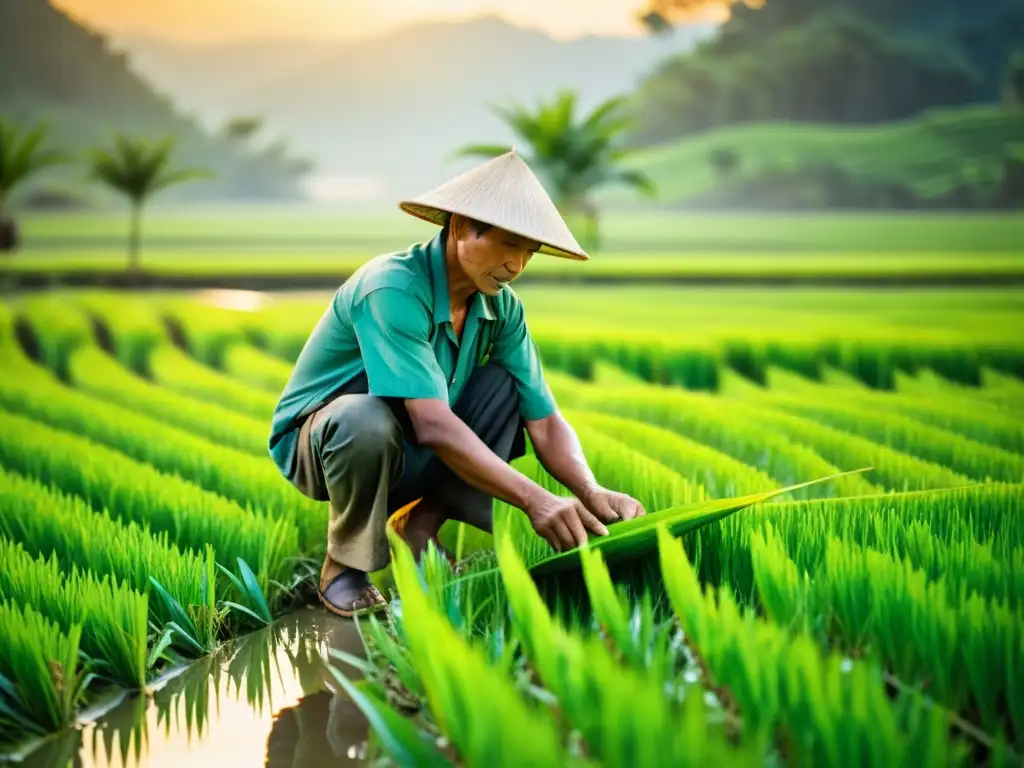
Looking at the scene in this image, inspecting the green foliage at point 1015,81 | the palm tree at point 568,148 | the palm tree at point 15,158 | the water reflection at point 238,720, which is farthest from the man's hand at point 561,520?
the green foliage at point 1015,81

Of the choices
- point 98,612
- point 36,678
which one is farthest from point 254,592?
point 36,678

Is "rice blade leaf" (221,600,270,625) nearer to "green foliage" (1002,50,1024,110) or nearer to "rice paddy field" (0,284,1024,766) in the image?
"rice paddy field" (0,284,1024,766)

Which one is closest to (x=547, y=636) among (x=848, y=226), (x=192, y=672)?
(x=192, y=672)

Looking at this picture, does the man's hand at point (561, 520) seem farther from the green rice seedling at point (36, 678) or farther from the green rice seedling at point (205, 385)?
the green rice seedling at point (205, 385)

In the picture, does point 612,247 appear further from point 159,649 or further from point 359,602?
point 159,649

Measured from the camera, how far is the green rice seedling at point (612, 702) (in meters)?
0.99

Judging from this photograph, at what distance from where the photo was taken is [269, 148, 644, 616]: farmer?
5.64 feet

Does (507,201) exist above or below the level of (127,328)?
above

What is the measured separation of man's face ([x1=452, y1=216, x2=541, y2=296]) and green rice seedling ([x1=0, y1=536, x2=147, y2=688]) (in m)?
0.72

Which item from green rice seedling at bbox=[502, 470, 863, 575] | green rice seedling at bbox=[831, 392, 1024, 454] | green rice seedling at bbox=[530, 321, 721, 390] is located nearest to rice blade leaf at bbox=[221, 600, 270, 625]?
green rice seedling at bbox=[502, 470, 863, 575]

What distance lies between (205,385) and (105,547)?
83.2 inches

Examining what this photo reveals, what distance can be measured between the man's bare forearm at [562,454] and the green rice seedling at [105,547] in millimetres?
611

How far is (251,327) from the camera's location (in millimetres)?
5254

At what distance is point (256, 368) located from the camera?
170 inches
